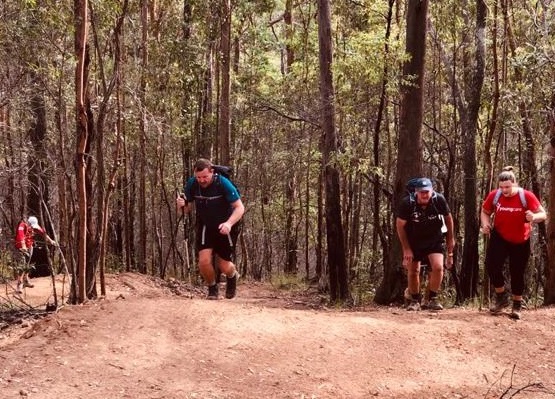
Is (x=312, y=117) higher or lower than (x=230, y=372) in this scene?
higher

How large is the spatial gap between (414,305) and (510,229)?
1708 millimetres

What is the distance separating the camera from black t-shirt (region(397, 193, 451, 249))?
788 cm

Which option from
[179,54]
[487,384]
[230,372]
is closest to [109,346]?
[230,372]

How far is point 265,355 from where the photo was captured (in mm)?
5805

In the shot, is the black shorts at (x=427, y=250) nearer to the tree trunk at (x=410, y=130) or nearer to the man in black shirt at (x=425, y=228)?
the man in black shirt at (x=425, y=228)

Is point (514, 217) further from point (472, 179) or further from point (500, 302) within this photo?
point (472, 179)

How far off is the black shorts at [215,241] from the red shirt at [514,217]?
3.40 meters

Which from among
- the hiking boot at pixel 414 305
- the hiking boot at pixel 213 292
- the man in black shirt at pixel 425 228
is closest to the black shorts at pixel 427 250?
the man in black shirt at pixel 425 228

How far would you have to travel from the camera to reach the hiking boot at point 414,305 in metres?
8.38

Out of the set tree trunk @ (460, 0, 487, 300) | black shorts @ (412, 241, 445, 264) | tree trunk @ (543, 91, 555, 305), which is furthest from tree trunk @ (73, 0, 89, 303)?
tree trunk @ (460, 0, 487, 300)

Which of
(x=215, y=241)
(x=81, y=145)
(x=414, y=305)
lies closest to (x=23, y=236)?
(x=81, y=145)

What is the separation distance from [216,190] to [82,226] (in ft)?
5.55

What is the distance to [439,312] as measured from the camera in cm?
802

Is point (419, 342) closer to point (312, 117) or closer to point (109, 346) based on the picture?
point (109, 346)
